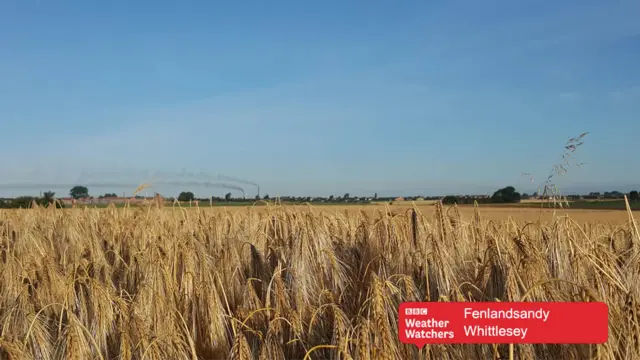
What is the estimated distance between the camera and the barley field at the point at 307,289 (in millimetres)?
2404

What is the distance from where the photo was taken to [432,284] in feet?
10.2

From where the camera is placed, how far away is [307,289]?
3400mm

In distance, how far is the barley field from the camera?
2404 mm

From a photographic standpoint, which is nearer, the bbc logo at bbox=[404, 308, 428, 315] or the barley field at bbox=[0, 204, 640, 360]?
the bbc logo at bbox=[404, 308, 428, 315]

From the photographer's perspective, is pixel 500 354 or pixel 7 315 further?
pixel 7 315

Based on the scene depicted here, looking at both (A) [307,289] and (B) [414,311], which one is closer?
(B) [414,311]

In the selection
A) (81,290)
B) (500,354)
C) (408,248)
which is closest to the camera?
(500,354)

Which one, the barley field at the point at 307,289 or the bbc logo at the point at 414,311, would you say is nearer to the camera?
the bbc logo at the point at 414,311

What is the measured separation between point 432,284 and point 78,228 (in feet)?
15.6

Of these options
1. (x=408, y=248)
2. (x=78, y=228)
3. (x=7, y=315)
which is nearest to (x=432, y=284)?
(x=408, y=248)

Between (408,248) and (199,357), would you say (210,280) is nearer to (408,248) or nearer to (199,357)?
(199,357)

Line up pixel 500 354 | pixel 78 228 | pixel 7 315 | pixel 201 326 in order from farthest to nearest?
pixel 78 228
pixel 201 326
pixel 7 315
pixel 500 354

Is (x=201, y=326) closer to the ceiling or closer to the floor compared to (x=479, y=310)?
closer to the floor

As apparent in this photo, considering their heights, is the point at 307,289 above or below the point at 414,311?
below
